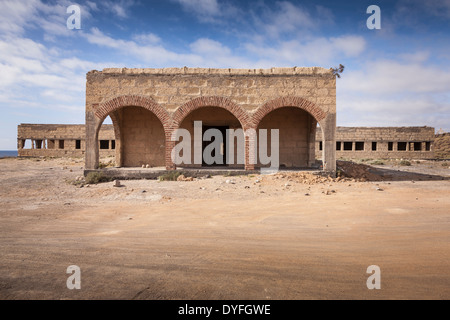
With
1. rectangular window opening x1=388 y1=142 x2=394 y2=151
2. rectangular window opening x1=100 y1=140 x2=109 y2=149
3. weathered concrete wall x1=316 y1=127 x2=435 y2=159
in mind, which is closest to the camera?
weathered concrete wall x1=316 y1=127 x2=435 y2=159

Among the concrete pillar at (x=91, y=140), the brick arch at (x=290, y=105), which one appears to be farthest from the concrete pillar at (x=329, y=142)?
the concrete pillar at (x=91, y=140)

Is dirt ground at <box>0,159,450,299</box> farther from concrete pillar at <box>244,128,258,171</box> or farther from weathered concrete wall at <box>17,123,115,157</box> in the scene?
weathered concrete wall at <box>17,123,115,157</box>

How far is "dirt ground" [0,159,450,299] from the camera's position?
2.05 m

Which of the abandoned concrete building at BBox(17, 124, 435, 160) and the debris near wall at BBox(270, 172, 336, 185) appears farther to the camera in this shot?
Result: the abandoned concrete building at BBox(17, 124, 435, 160)

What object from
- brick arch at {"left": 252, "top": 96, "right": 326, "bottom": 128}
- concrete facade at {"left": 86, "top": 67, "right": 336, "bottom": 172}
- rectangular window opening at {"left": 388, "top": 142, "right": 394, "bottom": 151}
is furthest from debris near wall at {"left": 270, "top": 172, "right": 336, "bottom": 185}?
rectangular window opening at {"left": 388, "top": 142, "right": 394, "bottom": 151}

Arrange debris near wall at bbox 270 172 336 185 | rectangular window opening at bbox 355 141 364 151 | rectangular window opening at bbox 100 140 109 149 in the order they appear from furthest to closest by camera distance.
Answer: rectangular window opening at bbox 355 141 364 151 < rectangular window opening at bbox 100 140 109 149 < debris near wall at bbox 270 172 336 185

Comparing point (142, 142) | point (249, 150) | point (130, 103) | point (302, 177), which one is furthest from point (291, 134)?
point (130, 103)

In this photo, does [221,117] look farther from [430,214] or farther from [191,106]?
[430,214]

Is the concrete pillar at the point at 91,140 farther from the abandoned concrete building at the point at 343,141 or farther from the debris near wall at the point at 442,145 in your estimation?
the debris near wall at the point at 442,145

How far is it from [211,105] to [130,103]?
10.3ft

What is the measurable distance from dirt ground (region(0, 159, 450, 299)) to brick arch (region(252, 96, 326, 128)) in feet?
13.9

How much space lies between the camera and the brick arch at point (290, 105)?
924 centimetres

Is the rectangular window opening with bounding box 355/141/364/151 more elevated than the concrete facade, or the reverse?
the concrete facade

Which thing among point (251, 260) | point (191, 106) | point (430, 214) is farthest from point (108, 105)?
point (430, 214)
